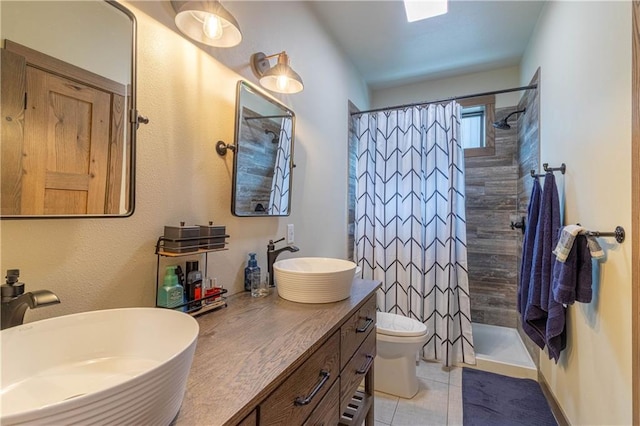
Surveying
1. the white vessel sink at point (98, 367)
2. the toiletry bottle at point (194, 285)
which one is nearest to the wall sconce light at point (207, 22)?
the toiletry bottle at point (194, 285)

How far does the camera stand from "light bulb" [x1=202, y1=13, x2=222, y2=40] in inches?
40.3

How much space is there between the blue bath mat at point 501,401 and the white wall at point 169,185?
4.60ft

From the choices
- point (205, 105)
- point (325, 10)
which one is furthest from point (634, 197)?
point (325, 10)

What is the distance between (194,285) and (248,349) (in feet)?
1.26

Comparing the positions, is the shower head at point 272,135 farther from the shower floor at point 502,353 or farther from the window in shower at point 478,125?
the shower floor at point 502,353

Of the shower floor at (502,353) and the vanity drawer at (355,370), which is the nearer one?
the vanity drawer at (355,370)

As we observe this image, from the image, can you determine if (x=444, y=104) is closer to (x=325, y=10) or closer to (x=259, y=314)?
(x=325, y=10)

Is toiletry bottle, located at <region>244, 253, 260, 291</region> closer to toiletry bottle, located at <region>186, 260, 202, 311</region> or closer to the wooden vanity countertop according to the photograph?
the wooden vanity countertop

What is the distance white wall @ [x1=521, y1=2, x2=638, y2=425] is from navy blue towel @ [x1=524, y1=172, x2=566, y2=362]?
2.7 inches

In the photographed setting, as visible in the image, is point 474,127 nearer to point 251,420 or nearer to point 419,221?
point 419,221

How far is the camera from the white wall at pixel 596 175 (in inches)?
40.2

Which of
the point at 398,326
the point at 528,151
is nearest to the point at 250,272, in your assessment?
the point at 398,326

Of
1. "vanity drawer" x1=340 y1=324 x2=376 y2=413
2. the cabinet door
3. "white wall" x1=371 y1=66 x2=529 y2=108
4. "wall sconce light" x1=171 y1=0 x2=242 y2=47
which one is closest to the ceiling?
"white wall" x1=371 y1=66 x2=529 y2=108

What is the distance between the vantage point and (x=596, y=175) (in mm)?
1224
